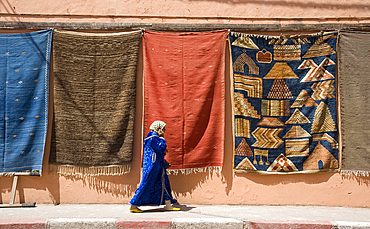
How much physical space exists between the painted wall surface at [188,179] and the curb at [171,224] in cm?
114

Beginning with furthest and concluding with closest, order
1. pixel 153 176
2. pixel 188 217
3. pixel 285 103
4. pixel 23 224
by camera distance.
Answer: pixel 285 103 → pixel 153 176 → pixel 188 217 → pixel 23 224

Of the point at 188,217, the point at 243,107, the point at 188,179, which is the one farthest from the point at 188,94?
the point at 188,217

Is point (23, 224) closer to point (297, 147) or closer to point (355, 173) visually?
point (297, 147)

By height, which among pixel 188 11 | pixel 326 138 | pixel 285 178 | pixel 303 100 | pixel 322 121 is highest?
pixel 188 11

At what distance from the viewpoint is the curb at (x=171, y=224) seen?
13.1ft

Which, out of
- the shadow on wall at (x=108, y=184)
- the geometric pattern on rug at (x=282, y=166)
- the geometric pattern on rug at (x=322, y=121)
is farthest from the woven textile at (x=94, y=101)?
the geometric pattern on rug at (x=322, y=121)

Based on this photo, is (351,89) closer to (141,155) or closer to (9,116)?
(141,155)

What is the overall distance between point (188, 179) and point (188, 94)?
3.83 feet

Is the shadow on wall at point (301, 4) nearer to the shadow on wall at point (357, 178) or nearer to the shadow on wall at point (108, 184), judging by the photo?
the shadow on wall at point (357, 178)

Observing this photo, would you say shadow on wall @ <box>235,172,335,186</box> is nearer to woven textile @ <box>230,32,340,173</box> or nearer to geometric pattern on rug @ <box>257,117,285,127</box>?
woven textile @ <box>230,32,340,173</box>

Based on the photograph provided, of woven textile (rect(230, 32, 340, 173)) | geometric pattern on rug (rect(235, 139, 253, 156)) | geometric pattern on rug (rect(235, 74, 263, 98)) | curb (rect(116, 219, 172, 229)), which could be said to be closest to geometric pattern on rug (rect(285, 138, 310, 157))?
woven textile (rect(230, 32, 340, 173))

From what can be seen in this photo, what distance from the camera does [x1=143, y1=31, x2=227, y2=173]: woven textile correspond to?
5.23 metres

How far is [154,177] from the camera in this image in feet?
15.3

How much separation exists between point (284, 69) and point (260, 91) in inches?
17.9
